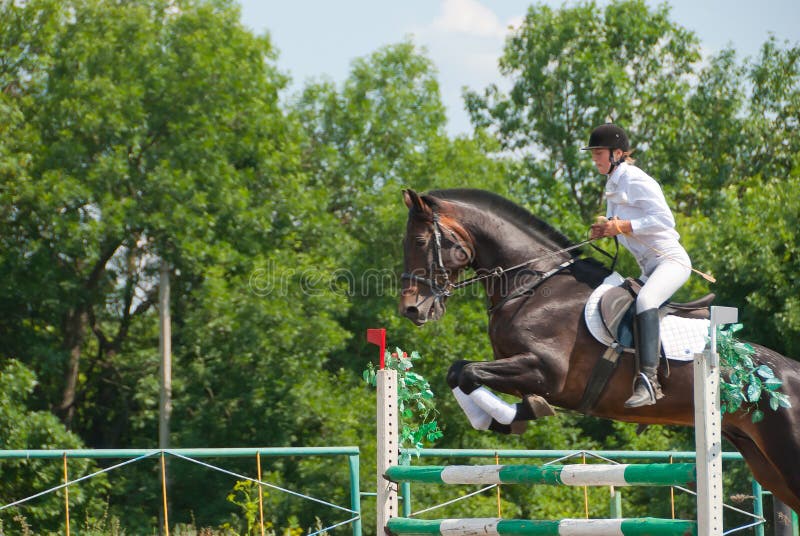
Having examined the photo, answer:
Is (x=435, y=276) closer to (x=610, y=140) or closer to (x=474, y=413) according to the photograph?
(x=474, y=413)

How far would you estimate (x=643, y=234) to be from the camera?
5406 millimetres

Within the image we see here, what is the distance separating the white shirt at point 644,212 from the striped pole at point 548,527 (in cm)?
175

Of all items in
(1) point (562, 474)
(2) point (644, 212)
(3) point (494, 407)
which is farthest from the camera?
(2) point (644, 212)

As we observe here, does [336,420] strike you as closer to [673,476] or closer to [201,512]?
[201,512]

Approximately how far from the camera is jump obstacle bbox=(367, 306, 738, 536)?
397 centimetres

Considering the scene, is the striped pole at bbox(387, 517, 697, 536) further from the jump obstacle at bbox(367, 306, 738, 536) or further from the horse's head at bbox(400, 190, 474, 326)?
the horse's head at bbox(400, 190, 474, 326)

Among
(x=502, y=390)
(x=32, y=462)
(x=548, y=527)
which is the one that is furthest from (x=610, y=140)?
(x=32, y=462)

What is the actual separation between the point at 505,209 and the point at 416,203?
567 mm

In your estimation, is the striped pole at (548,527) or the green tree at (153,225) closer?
the striped pole at (548,527)

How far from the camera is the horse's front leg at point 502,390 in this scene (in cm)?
496

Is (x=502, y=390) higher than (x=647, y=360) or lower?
lower

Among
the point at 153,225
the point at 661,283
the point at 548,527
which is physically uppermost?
the point at 153,225

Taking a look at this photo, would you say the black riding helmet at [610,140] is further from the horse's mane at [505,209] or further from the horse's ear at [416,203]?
the horse's ear at [416,203]

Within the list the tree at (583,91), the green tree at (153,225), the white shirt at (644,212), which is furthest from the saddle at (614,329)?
the tree at (583,91)
